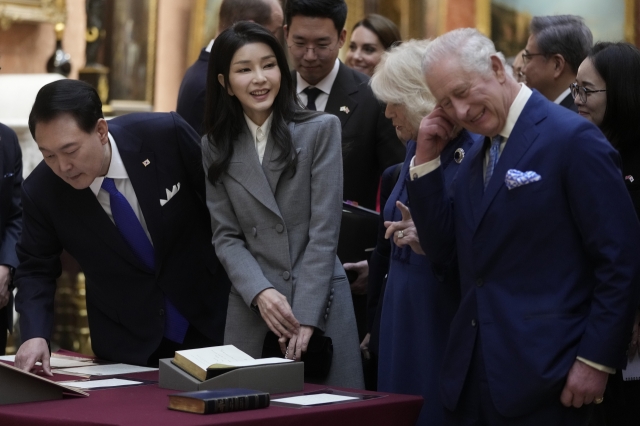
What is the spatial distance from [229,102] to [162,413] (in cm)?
130

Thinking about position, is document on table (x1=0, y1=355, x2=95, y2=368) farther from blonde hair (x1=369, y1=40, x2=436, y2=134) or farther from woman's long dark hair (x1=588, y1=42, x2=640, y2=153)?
woman's long dark hair (x1=588, y1=42, x2=640, y2=153)

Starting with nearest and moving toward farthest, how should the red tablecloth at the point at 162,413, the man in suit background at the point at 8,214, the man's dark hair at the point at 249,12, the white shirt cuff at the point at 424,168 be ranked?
the red tablecloth at the point at 162,413
the white shirt cuff at the point at 424,168
the man in suit background at the point at 8,214
the man's dark hair at the point at 249,12

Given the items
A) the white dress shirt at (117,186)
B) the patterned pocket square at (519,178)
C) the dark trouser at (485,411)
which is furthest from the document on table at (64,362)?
the patterned pocket square at (519,178)

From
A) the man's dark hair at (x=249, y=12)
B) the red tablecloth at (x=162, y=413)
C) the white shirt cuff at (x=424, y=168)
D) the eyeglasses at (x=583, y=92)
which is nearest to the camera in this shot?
the red tablecloth at (x=162, y=413)

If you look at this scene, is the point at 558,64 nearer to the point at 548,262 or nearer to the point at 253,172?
the point at 253,172

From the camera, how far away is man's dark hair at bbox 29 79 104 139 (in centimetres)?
349

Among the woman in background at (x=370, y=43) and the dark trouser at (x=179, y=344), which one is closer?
the dark trouser at (x=179, y=344)

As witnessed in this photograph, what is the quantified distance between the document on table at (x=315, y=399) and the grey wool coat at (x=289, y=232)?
0.45 m

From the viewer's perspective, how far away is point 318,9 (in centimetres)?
476

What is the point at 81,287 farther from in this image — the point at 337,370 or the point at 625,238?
the point at 625,238

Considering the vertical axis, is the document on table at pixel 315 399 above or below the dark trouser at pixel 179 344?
above

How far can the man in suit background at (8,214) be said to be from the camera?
4383 millimetres

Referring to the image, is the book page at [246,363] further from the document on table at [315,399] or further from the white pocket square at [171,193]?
the white pocket square at [171,193]

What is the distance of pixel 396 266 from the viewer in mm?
3455
